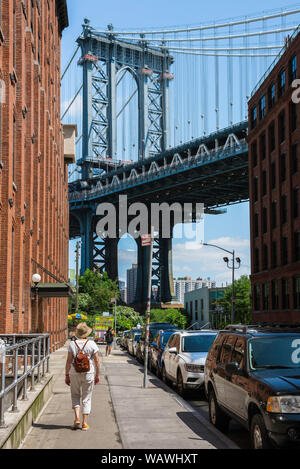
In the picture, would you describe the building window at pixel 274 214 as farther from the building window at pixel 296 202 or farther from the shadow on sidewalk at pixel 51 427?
the shadow on sidewalk at pixel 51 427

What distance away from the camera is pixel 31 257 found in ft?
85.3

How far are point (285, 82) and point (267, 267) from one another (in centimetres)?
1485

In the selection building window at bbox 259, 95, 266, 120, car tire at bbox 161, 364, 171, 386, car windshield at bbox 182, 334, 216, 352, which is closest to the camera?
car windshield at bbox 182, 334, 216, 352

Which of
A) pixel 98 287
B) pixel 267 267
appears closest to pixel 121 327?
pixel 98 287

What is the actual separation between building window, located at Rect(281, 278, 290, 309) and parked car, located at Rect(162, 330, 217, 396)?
28304mm

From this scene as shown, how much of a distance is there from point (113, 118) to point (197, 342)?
102339 millimetres

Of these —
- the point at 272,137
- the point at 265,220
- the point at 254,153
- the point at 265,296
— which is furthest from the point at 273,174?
the point at 265,296

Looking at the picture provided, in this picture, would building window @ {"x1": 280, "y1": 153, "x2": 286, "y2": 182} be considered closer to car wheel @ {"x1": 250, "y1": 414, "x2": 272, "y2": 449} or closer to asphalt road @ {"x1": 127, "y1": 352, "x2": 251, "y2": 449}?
asphalt road @ {"x1": 127, "y1": 352, "x2": 251, "y2": 449}

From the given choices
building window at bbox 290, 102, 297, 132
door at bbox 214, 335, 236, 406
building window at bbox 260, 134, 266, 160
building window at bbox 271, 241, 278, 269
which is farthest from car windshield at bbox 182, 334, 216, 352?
building window at bbox 260, 134, 266, 160

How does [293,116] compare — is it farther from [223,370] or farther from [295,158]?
[223,370]

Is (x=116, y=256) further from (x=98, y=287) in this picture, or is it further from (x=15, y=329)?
(x=15, y=329)

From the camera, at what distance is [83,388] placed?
409 inches

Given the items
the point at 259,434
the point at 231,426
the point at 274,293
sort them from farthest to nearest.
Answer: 1. the point at 274,293
2. the point at 231,426
3. the point at 259,434

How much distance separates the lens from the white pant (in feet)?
33.9
